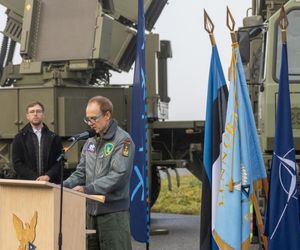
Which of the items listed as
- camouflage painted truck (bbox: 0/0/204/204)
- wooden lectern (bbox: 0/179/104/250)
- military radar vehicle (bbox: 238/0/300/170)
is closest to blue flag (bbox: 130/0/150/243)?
military radar vehicle (bbox: 238/0/300/170)

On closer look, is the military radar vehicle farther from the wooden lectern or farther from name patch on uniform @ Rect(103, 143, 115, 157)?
the wooden lectern

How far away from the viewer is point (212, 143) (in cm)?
564

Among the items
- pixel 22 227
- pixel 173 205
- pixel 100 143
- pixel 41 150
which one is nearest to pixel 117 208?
pixel 100 143

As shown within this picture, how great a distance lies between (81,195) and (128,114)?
255 inches

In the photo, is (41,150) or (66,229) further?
(41,150)

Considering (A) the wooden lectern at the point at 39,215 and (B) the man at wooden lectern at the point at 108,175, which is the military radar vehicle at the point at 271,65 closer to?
(B) the man at wooden lectern at the point at 108,175

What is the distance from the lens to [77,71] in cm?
1109

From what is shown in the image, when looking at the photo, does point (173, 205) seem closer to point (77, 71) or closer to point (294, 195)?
point (77, 71)

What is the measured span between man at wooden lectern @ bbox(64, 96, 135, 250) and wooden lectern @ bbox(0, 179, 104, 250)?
15.8 inches

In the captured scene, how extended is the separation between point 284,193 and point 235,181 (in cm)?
40

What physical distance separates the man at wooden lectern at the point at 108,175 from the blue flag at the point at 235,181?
711mm


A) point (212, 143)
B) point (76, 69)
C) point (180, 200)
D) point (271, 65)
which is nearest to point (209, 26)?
point (212, 143)

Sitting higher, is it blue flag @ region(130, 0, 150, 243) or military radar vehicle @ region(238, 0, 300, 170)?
military radar vehicle @ region(238, 0, 300, 170)

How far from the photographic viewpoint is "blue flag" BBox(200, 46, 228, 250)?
5.58 meters
